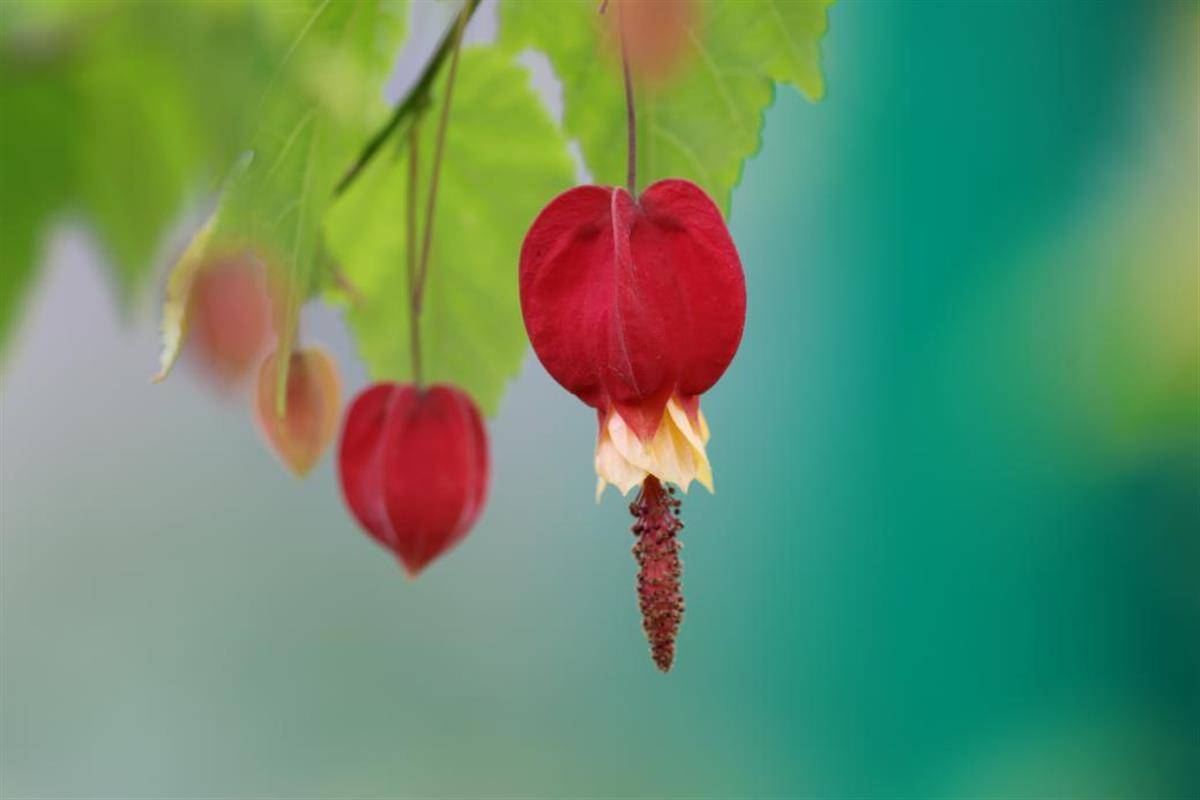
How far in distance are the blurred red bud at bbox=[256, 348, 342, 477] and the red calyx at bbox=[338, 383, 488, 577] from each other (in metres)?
0.03

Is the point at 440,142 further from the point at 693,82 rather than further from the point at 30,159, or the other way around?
the point at 30,159

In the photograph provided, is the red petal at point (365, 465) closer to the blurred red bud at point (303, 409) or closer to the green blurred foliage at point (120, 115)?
the blurred red bud at point (303, 409)

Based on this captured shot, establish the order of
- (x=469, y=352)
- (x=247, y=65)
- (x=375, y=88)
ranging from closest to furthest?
(x=247, y=65) < (x=375, y=88) < (x=469, y=352)

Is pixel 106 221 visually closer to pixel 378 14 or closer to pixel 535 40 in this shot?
pixel 378 14

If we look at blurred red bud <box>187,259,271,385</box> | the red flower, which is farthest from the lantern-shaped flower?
blurred red bud <box>187,259,271,385</box>

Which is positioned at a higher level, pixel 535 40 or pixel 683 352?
pixel 535 40

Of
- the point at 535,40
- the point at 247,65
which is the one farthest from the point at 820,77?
the point at 247,65

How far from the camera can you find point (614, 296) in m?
0.39

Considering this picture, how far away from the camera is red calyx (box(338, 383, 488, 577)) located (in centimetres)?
54

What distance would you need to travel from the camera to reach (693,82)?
0.48 m

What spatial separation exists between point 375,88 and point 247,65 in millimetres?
131

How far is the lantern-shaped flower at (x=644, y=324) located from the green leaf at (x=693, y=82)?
81 mm

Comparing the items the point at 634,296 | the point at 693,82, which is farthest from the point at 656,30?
the point at 634,296

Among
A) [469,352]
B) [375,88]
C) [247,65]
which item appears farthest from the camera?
[469,352]
